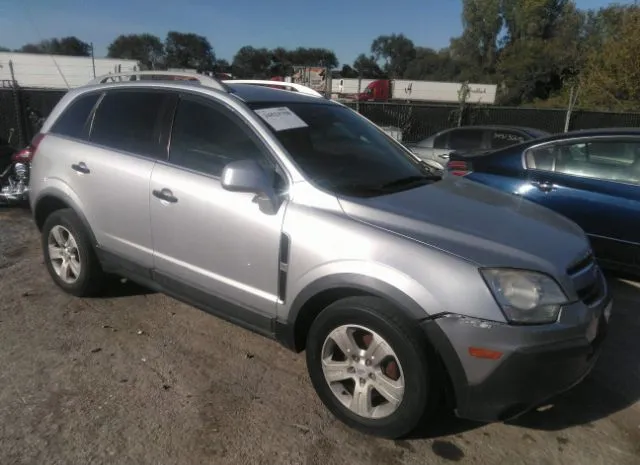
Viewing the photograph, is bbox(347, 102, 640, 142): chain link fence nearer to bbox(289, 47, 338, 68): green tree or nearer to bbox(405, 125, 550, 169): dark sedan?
bbox(405, 125, 550, 169): dark sedan

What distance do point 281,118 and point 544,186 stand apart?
121 inches

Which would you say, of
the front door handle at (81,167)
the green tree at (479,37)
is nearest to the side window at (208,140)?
the front door handle at (81,167)

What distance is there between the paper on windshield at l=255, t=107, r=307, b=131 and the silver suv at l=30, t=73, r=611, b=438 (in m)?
0.01

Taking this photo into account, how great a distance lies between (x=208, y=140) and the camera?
3.53 m

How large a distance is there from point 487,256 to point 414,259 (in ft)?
1.11

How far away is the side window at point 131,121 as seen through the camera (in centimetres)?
382

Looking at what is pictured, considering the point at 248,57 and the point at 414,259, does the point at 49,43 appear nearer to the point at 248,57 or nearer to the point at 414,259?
the point at 414,259

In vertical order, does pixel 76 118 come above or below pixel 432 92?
above

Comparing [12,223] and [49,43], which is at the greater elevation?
[49,43]

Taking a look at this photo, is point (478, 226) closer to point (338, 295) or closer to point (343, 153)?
point (338, 295)

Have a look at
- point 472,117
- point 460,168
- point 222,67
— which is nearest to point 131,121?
point 460,168

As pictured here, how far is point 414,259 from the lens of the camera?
2584mm

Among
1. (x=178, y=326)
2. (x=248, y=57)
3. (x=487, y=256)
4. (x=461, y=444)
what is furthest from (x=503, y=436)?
(x=248, y=57)

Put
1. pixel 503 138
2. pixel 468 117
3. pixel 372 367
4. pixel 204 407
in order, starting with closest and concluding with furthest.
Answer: pixel 372 367 < pixel 204 407 < pixel 503 138 < pixel 468 117
